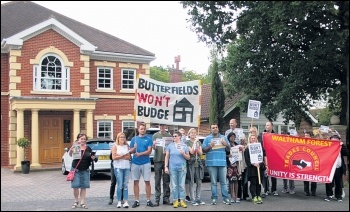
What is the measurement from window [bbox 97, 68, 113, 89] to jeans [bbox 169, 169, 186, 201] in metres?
15.2

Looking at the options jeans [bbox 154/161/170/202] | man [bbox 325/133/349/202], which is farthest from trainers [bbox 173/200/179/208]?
man [bbox 325/133/349/202]

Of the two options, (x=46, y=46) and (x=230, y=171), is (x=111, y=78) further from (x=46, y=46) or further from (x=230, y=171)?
(x=230, y=171)

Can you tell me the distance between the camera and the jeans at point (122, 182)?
10.4 metres

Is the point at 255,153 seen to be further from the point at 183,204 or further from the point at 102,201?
the point at 102,201

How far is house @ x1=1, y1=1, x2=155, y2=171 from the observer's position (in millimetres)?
21406

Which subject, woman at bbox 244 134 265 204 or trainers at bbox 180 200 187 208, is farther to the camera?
woman at bbox 244 134 265 204

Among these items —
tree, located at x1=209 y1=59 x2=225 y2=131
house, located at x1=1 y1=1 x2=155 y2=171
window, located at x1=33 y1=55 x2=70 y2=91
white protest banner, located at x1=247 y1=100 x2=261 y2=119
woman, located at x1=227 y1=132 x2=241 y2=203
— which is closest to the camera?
woman, located at x1=227 y1=132 x2=241 y2=203

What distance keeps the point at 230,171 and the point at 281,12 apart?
17.1 ft

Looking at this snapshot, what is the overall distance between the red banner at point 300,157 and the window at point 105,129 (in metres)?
14.4

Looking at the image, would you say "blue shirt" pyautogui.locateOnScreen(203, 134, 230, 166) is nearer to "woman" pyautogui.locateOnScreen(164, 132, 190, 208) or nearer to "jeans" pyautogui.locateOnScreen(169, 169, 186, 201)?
"woman" pyautogui.locateOnScreen(164, 132, 190, 208)

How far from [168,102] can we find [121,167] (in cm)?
247

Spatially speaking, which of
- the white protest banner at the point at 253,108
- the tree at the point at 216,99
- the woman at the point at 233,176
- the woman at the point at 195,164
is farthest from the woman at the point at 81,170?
the tree at the point at 216,99

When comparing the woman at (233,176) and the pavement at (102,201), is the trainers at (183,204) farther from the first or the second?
the woman at (233,176)

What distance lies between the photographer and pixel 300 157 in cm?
1195
